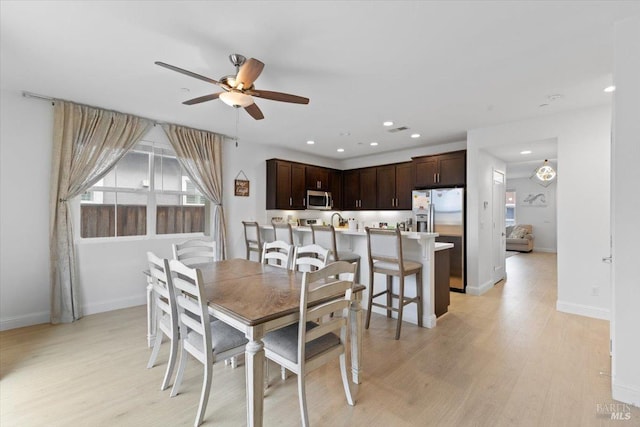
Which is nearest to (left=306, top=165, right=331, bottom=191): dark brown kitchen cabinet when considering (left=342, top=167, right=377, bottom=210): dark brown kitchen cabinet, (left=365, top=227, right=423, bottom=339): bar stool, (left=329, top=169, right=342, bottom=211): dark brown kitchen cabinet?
(left=329, top=169, right=342, bottom=211): dark brown kitchen cabinet

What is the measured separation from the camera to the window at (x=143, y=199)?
3.99 m

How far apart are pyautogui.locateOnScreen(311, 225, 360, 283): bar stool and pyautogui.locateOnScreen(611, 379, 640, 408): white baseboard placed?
7.47 feet

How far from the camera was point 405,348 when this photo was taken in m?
2.84

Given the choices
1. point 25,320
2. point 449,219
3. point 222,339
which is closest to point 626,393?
point 222,339

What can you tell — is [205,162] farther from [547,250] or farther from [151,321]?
[547,250]

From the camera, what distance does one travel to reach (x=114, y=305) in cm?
397

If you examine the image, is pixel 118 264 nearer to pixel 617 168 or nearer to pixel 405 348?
pixel 405 348

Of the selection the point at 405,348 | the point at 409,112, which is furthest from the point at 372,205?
the point at 405,348

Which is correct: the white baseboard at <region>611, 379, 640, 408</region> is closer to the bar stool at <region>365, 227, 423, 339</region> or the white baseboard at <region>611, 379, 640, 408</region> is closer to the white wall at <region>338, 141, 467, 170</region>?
the bar stool at <region>365, 227, 423, 339</region>

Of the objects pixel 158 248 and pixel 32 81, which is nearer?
pixel 32 81

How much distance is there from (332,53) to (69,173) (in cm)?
350

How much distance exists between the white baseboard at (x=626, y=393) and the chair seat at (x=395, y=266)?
1.67m

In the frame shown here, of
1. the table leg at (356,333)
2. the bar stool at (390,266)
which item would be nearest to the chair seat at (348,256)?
the bar stool at (390,266)

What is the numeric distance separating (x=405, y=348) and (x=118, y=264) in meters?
3.87
